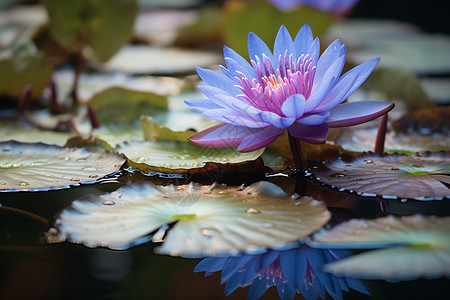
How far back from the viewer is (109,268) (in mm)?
659

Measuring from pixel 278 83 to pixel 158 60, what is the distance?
1.40 metres

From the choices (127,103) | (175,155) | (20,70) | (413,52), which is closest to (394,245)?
(175,155)

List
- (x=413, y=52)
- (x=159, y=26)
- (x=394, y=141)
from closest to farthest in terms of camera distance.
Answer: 1. (x=394, y=141)
2. (x=413, y=52)
3. (x=159, y=26)

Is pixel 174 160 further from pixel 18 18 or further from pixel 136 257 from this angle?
pixel 18 18

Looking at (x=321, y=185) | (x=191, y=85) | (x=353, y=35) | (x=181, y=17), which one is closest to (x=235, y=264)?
(x=321, y=185)

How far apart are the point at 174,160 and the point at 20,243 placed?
34cm

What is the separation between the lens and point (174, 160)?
0.97 m

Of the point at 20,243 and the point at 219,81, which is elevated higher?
the point at 219,81

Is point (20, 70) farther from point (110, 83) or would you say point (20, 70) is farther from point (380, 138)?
point (380, 138)

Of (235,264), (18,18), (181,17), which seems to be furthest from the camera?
(181,17)

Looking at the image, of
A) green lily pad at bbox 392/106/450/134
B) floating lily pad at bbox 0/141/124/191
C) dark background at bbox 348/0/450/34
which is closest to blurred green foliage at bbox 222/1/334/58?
green lily pad at bbox 392/106/450/134

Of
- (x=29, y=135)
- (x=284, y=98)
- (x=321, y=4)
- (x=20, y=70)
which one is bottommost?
(x=29, y=135)

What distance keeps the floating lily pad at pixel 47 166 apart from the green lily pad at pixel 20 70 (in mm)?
499

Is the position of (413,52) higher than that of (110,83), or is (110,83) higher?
(413,52)
